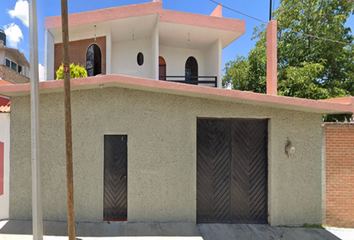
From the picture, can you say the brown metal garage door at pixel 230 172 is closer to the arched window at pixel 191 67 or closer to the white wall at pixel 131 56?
the white wall at pixel 131 56

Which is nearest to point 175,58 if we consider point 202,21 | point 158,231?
point 202,21

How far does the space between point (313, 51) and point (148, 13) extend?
9.07 metres

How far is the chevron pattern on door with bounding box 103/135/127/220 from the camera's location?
197 inches

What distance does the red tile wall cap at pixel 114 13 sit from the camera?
7.89 meters

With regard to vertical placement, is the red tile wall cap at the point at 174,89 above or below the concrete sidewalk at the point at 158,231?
above

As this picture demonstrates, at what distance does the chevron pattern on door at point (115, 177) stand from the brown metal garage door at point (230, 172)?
189 centimetres

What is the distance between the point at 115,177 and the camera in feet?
16.5

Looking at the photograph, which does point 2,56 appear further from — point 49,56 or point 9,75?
point 49,56

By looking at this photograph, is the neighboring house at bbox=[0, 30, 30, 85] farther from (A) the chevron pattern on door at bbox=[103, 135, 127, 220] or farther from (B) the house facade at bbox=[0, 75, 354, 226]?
(A) the chevron pattern on door at bbox=[103, 135, 127, 220]

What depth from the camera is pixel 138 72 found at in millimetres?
9664

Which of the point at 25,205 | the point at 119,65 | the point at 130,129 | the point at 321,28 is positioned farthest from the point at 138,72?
the point at 321,28

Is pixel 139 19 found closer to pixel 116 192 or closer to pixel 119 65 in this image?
pixel 119 65

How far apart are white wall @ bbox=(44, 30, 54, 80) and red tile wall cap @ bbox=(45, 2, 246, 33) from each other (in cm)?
44

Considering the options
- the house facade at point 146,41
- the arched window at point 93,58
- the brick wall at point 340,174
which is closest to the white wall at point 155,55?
the house facade at point 146,41
